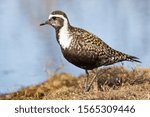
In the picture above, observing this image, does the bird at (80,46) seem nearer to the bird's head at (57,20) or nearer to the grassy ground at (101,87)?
the bird's head at (57,20)

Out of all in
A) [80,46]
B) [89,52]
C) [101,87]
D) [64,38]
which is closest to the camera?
[64,38]

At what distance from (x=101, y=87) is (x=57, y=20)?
1.28m

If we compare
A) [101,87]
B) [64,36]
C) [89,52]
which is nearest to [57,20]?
[64,36]

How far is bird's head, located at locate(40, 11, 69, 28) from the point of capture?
1694cm

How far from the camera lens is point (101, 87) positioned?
56.5ft

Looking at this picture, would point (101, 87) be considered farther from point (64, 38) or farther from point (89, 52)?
point (64, 38)

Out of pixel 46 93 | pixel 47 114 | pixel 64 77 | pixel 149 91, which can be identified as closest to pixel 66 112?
pixel 47 114

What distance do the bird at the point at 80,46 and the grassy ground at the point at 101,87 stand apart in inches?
14.2

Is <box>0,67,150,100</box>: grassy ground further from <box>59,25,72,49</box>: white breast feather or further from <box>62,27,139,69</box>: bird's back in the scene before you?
<box>59,25,72,49</box>: white breast feather

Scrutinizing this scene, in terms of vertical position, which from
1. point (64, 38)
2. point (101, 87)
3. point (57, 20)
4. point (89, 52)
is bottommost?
point (101, 87)

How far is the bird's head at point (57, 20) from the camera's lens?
1694 cm

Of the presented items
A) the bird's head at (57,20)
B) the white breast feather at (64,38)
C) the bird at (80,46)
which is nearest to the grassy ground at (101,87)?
the bird at (80,46)

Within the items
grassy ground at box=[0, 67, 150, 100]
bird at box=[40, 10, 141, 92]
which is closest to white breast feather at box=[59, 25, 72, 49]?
bird at box=[40, 10, 141, 92]

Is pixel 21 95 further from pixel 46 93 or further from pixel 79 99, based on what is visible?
pixel 79 99
